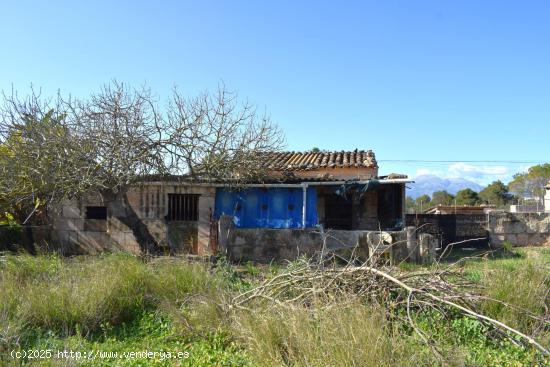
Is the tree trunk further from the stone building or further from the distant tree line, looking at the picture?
the distant tree line

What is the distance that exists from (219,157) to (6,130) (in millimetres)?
5721

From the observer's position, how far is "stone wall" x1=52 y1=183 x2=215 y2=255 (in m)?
14.7

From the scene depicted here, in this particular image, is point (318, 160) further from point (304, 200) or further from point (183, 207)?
point (183, 207)

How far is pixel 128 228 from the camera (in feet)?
47.9

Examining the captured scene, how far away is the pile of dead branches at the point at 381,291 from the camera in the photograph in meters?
5.20

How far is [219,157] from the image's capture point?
528 inches

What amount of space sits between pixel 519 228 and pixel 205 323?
1413cm

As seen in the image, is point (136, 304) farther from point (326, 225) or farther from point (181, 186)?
point (326, 225)

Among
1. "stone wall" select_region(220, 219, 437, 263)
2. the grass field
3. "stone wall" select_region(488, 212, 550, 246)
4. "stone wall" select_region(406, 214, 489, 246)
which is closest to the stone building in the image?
"stone wall" select_region(220, 219, 437, 263)

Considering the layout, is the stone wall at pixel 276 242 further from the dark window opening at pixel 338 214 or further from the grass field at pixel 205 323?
the dark window opening at pixel 338 214

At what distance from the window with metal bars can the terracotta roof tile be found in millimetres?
2866

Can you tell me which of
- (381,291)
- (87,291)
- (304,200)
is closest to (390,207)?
(304,200)

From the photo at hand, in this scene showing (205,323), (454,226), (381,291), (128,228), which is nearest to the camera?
(381,291)

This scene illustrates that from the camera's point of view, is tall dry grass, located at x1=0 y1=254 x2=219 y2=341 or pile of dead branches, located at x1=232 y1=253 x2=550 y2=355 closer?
pile of dead branches, located at x1=232 y1=253 x2=550 y2=355
